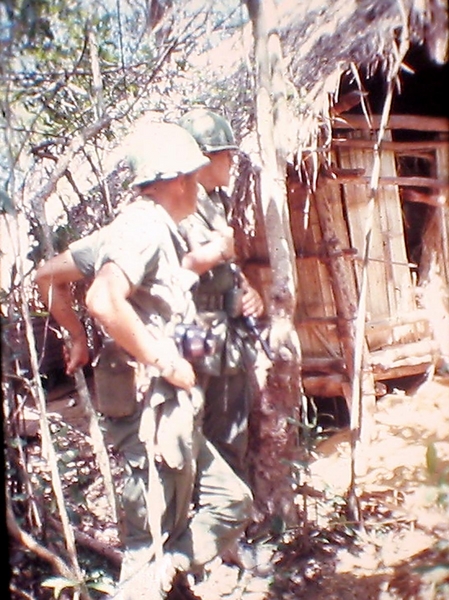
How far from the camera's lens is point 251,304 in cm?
179

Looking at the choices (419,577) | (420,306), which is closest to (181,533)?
(419,577)

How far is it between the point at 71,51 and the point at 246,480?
1.44 meters

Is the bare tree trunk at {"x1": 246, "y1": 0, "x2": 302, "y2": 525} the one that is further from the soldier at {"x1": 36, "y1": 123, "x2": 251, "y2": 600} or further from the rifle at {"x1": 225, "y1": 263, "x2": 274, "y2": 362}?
the soldier at {"x1": 36, "y1": 123, "x2": 251, "y2": 600}

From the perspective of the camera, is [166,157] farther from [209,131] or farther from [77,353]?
[77,353]

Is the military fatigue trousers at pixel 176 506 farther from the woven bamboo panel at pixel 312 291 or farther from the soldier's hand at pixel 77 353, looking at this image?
the woven bamboo panel at pixel 312 291

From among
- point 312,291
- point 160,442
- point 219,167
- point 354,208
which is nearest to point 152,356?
point 160,442

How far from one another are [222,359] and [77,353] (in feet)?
1.32

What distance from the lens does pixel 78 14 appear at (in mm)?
1690

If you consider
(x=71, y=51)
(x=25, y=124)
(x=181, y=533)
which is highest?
(x=71, y=51)

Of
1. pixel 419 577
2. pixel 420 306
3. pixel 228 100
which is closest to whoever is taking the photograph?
pixel 419 577

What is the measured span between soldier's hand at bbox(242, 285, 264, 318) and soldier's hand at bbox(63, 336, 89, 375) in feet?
1.54

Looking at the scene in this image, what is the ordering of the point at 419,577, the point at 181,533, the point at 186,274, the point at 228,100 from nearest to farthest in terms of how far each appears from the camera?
the point at 419,577, the point at 186,274, the point at 181,533, the point at 228,100

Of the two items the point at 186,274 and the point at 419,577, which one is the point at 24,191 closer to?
the point at 186,274

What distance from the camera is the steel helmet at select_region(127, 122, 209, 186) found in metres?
1.49
